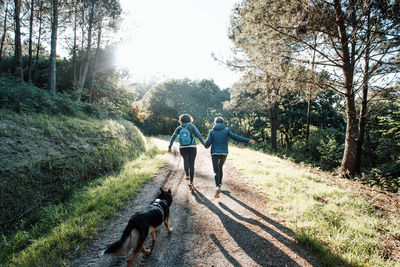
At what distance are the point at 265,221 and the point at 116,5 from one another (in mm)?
16320

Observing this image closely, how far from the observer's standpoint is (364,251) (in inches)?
108

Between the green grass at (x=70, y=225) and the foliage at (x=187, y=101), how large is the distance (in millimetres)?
25901

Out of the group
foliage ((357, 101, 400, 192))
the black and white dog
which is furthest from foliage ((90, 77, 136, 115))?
foliage ((357, 101, 400, 192))

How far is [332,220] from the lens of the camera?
11.8 feet

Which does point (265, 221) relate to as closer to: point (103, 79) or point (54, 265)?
point (54, 265)

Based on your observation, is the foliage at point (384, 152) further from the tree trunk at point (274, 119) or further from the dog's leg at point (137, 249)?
the dog's leg at point (137, 249)


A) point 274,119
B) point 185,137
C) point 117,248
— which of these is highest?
point 274,119

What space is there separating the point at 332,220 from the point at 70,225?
17.7 feet

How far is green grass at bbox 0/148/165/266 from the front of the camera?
2.62 meters

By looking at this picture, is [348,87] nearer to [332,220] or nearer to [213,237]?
[332,220]

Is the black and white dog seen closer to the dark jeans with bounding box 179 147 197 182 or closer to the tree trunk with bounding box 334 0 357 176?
the dark jeans with bounding box 179 147 197 182

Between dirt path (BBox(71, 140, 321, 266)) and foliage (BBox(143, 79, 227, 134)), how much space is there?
86.6 ft

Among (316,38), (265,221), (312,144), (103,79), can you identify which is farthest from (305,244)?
(103,79)

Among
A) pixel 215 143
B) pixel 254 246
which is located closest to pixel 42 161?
pixel 215 143
